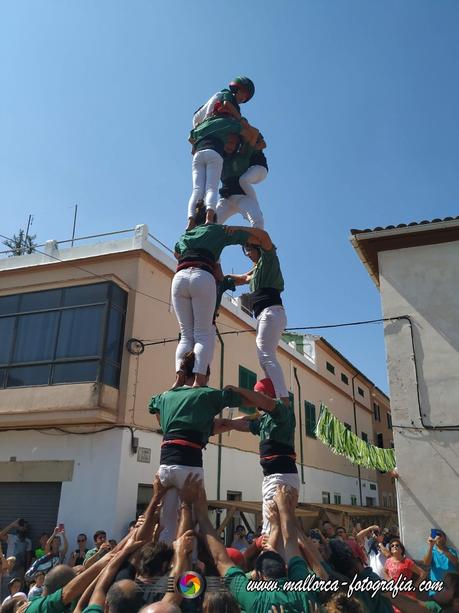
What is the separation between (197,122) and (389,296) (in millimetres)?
5259

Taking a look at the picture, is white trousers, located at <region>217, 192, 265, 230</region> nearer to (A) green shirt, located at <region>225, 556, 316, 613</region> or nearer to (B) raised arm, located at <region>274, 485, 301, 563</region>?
(B) raised arm, located at <region>274, 485, 301, 563</region>

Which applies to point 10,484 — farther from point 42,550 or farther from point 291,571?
point 291,571

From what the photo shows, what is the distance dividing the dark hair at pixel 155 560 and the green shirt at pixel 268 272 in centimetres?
265

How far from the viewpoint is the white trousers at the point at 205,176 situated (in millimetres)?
5227

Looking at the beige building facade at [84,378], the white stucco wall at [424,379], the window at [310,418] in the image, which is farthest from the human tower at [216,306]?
the window at [310,418]

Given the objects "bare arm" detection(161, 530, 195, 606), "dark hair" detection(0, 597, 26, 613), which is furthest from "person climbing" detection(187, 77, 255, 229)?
"dark hair" detection(0, 597, 26, 613)

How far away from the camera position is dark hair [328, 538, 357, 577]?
10.3ft

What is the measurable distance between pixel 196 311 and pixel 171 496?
153 cm

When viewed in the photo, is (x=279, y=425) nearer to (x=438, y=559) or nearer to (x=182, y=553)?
(x=182, y=553)

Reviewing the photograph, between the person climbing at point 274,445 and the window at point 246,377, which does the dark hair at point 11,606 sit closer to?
the person climbing at point 274,445

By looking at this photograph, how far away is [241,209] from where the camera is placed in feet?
18.5

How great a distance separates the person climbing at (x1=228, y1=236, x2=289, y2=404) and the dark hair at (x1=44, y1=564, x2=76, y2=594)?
2.14 m

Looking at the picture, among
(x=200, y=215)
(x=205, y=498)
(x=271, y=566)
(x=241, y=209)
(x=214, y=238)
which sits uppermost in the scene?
(x=241, y=209)

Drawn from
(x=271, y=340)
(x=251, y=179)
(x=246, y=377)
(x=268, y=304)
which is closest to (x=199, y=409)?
(x=271, y=340)
